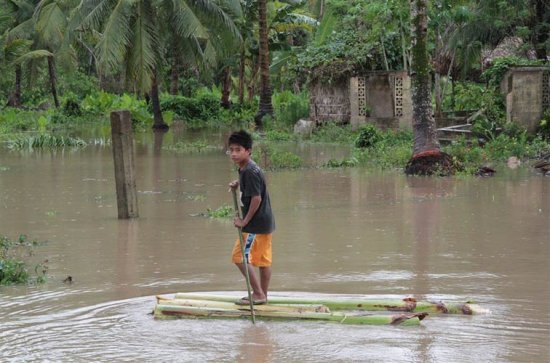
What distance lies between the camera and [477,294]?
7.52 metres

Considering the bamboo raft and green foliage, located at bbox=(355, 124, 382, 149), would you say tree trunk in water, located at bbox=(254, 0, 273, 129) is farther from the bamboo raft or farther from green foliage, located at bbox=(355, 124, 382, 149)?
the bamboo raft

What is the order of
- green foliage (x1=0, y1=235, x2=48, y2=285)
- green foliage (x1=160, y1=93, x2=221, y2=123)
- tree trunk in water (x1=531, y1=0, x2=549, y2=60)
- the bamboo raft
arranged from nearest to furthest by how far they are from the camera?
the bamboo raft, green foliage (x1=0, y1=235, x2=48, y2=285), tree trunk in water (x1=531, y1=0, x2=549, y2=60), green foliage (x1=160, y1=93, x2=221, y2=123)

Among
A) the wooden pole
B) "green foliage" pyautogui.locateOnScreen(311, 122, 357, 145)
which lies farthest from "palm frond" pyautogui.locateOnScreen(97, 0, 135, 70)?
the wooden pole

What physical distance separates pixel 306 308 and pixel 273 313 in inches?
9.4

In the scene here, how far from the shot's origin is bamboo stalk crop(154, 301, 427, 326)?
21.2 ft

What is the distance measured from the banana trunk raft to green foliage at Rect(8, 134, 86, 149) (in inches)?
768

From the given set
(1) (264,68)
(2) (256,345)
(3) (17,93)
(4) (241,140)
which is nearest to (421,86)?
(4) (241,140)

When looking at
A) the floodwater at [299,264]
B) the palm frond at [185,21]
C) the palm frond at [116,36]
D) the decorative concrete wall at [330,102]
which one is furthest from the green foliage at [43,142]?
the floodwater at [299,264]

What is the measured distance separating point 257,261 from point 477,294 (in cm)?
194

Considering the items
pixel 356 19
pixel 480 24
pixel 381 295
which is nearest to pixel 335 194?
pixel 381 295

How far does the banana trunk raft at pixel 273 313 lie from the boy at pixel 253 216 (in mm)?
109

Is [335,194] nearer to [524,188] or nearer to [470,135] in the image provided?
[524,188]

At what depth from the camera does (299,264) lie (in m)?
8.89

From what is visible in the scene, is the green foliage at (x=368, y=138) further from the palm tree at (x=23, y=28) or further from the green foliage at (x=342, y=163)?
the palm tree at (x=23, y=28)
